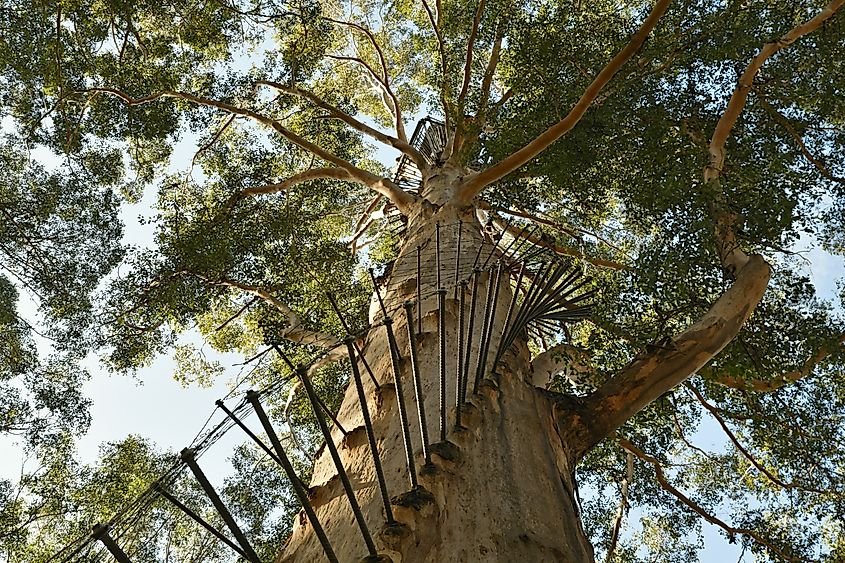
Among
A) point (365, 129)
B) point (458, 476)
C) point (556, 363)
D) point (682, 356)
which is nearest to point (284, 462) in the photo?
point (458, 476)

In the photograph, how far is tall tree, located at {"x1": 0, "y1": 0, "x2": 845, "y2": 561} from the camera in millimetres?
2838

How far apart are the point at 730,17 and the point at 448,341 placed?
4.88m

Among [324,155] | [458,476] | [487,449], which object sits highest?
[324,155]

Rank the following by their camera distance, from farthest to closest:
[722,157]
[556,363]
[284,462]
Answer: [722,157], [556,363], [284,462]

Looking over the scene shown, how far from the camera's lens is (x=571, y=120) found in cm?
450

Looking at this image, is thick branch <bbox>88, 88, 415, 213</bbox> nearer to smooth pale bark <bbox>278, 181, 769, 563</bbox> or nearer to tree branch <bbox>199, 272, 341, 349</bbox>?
tree branch <bbox>199, 272, 341, 349</bbox>

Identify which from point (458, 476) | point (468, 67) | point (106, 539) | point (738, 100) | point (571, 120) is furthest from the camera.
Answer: point (468, 67)

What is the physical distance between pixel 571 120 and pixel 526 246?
11.1ft

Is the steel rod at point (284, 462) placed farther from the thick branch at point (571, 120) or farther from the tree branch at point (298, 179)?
the tree branch at point (298, 179)

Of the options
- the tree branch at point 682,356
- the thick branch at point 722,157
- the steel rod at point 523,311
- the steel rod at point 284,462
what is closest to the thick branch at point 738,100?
the thick branch at point 722,157

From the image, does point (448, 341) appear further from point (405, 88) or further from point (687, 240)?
point (405, 88)

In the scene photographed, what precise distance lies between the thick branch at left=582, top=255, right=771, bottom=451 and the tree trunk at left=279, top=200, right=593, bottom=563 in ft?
0.81

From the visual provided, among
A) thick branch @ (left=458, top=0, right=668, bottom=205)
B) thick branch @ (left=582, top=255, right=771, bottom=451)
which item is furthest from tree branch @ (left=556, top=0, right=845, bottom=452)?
thick branch @ (left=458, top=0, right=668, bottom=205)

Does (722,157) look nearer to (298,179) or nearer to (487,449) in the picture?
(487,449)
